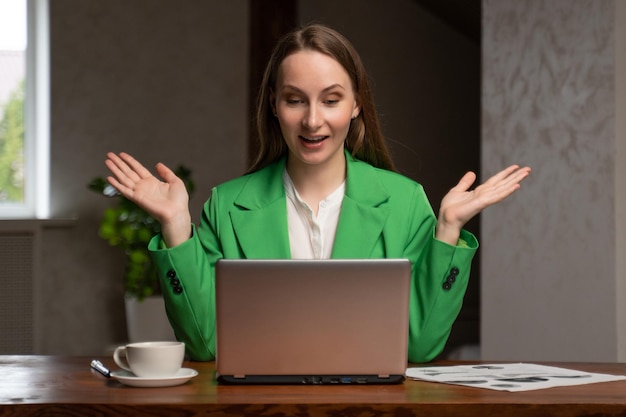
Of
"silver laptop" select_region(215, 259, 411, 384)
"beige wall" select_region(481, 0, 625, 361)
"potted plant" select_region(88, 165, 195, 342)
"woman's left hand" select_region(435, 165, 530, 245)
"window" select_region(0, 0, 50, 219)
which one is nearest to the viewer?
"silver laptop" select_region(215, 259, 411, 384)

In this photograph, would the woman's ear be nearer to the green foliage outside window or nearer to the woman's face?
the woman's face

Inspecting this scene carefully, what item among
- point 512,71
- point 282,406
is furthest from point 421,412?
point 512,71

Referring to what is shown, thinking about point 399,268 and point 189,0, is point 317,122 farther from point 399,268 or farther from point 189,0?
point 189,0

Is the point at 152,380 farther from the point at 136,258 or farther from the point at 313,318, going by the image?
the point at 136,258

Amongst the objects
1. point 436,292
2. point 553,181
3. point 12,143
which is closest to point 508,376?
point 436,292

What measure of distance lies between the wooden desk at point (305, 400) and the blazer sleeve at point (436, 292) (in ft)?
1.09

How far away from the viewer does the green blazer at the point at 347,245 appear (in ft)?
6.09

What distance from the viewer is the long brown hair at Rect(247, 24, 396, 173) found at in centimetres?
204

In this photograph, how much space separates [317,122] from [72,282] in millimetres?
3643

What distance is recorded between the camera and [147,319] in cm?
500

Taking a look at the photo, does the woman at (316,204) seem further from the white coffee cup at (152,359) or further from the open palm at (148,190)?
the white coffee cup at (152,359)

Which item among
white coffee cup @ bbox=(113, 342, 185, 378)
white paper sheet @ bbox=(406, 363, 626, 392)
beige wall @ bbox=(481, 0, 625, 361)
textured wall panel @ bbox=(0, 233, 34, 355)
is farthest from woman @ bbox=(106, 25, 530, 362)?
textured wall panel @ bbox=(0, 233, 34, 355)

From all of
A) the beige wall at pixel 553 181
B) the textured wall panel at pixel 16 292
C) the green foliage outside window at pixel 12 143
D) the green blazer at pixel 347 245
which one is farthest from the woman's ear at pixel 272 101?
the green foliage outside window at pixel 12 143

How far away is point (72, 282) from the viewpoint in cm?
528
